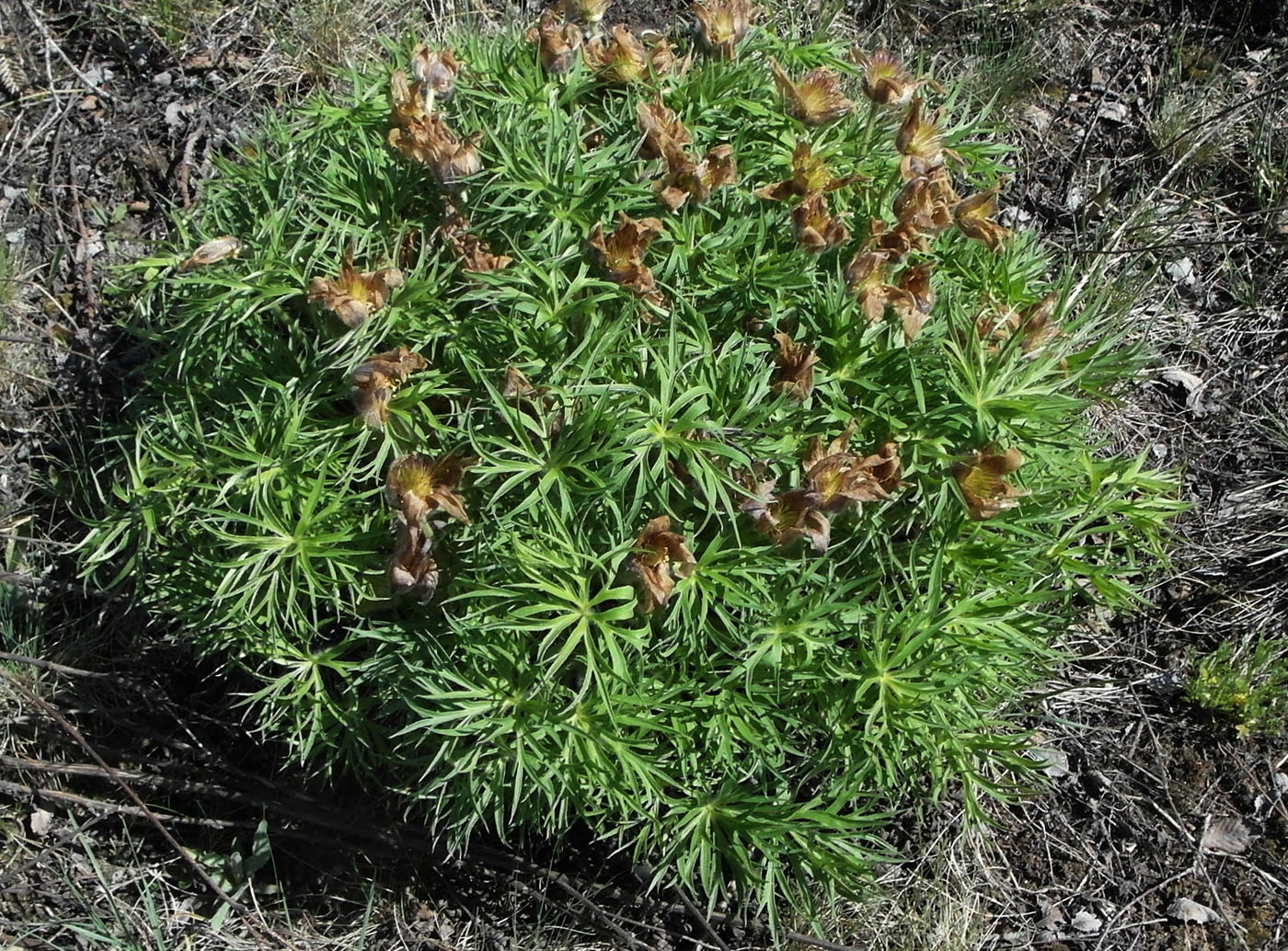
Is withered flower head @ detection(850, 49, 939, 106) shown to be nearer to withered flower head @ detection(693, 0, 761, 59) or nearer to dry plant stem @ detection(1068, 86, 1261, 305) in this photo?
withered flower head @ detection(693, 0, 761, 59)

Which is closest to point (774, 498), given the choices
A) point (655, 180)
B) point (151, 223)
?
point (655, 180)

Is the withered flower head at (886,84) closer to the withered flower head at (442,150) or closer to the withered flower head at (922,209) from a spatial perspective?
the withered flower head at (922,209)

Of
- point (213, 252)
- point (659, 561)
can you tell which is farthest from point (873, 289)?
point (213, 252)

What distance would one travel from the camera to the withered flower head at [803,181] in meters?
2.31

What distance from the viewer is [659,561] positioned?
6.53ft

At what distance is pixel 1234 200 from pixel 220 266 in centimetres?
324

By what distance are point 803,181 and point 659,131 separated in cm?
33

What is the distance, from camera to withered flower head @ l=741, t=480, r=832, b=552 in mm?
1994

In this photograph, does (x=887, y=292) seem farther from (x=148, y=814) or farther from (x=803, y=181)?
(x=148, y=814)

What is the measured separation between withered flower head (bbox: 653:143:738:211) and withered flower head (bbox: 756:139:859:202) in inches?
4.9

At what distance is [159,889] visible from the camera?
2.75m

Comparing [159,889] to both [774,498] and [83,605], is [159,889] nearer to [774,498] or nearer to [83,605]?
[83,605]

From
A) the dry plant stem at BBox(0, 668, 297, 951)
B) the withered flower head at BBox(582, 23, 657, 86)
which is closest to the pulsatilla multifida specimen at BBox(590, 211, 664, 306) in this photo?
the withered flower head at BBox(582, 23, 657, 86)

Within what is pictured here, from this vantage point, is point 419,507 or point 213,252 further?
point 213,252
